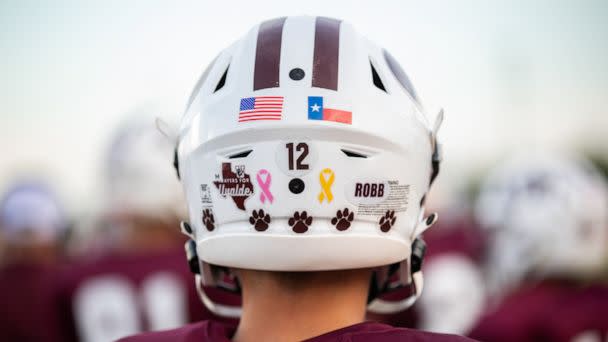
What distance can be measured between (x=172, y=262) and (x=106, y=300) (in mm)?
475

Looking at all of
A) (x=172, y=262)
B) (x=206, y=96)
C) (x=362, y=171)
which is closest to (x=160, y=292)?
(x=172, y=262)

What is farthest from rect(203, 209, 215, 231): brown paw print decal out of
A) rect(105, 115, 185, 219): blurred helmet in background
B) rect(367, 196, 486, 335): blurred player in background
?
rect(367, 196, 486, 335): blurred player in background

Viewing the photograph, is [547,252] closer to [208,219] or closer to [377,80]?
[377,80]

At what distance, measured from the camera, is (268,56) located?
2.25 m

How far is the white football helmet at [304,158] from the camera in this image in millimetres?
2070

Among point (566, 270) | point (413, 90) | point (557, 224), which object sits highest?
point (413, 90)

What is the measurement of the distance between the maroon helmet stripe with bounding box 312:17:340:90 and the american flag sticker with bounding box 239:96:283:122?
142mm

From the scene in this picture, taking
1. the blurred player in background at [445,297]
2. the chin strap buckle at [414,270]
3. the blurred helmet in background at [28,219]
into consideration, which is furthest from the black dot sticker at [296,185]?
the blurred helmet in background at [28,219]

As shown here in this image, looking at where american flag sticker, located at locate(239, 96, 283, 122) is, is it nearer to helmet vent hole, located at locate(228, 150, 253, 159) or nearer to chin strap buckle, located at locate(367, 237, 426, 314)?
helmet vent hole, located at locate(228, 150, 253, 159)

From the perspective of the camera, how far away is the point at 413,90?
249cm

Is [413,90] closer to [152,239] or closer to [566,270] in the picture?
[152,239]

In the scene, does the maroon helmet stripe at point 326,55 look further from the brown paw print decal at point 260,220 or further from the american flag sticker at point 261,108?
the brown paw print decal at point 260,220

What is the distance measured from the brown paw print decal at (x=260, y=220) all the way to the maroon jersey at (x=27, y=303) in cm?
300

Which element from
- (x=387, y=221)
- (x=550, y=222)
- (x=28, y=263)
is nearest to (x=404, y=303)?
(x=387, y=221)
